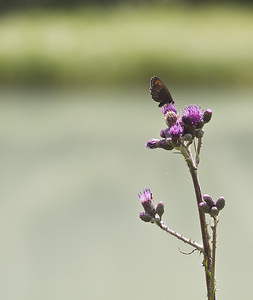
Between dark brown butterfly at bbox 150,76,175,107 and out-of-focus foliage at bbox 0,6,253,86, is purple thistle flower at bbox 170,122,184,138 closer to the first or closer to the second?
dark brown butterfly at bbox 150,76,175,107

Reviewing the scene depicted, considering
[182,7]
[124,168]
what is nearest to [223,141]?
[124,168]

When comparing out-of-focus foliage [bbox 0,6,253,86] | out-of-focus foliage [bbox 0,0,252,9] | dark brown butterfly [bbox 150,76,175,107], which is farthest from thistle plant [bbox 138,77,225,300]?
out-of-focus foliage [bbox 0,0,252,9]

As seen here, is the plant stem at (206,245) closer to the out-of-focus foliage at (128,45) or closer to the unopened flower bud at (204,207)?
the unopened flower bud at (204,207)

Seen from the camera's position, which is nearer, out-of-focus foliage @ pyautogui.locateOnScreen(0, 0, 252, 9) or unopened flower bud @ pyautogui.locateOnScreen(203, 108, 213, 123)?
unopened flower bud @ pyautogui.locateOnScreen(203, 108, 213, 123)

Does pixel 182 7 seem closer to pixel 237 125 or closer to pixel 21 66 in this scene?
pixel 21 66

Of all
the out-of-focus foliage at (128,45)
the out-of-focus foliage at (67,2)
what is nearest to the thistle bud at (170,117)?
the out-of-focus foliage at (128,45)

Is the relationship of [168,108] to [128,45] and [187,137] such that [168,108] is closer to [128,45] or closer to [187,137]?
[187,137]

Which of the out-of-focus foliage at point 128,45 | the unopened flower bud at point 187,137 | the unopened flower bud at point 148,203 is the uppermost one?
the out-of-focus foliage at point 128,45

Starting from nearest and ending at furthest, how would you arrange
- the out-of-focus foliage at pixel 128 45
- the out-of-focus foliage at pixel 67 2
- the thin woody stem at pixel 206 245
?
the thin woody stem at pixel 206 245 < the out-of-focus foliage at pixel 128 45 < the out-of-focus foliage at pixel 67 2
